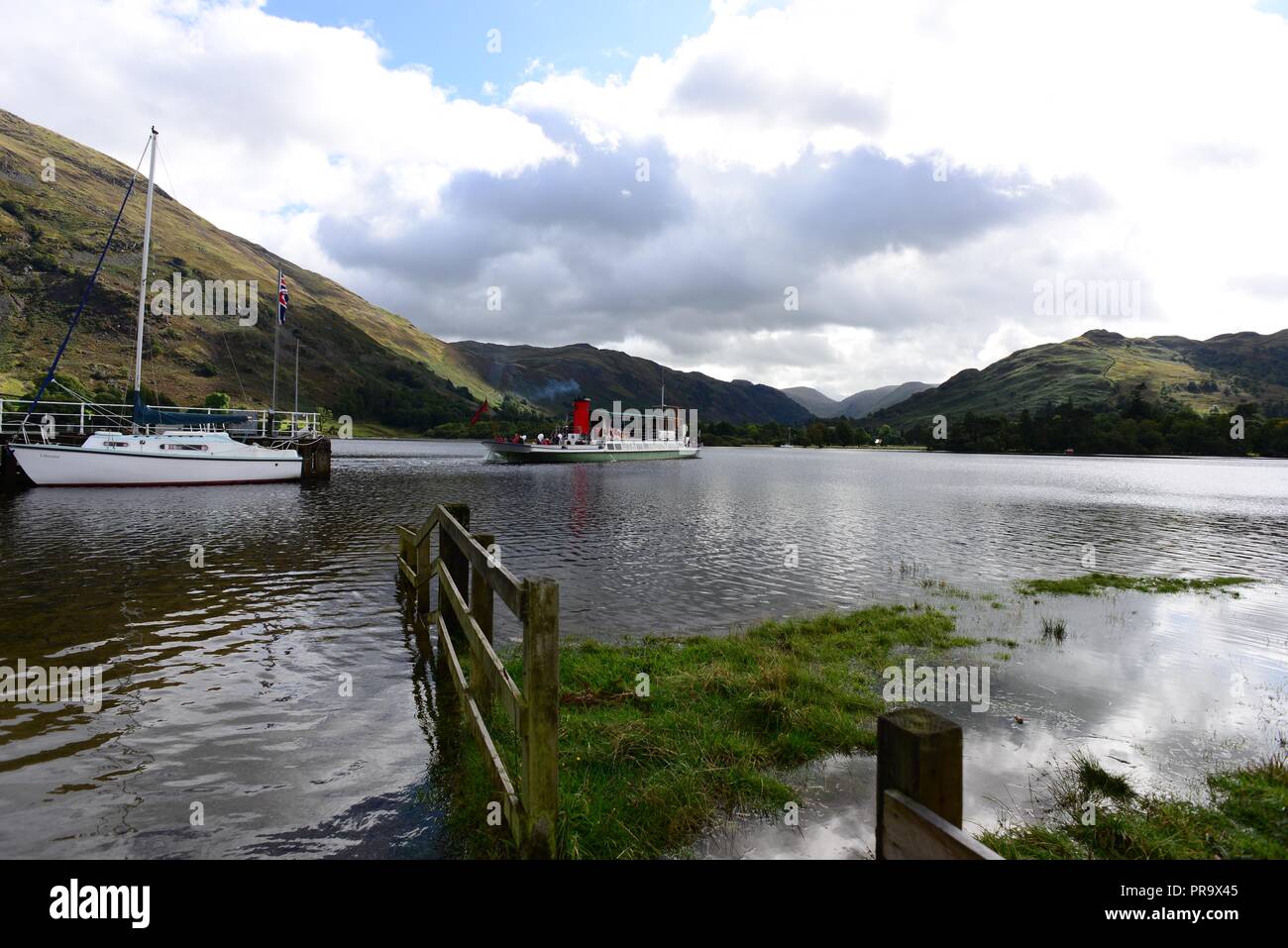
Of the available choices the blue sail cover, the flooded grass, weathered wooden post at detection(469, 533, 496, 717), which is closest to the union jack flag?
the blue sail cover

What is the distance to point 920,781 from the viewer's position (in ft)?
9.62

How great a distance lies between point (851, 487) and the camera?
62.2 m

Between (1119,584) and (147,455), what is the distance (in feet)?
172

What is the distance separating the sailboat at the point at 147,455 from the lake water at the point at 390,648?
448 cm

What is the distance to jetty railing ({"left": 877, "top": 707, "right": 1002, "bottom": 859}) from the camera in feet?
9.29

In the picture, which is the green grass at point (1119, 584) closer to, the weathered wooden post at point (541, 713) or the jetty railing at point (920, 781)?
the weathered wooden post at point (541, 713)

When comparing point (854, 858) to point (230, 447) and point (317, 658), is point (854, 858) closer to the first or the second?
point (317, 658)

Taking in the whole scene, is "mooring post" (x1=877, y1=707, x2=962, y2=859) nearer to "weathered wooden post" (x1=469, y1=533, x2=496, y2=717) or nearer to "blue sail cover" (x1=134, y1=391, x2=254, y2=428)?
"weathered wooden post" (x1=469, y1=533, x2=496, y2=717)

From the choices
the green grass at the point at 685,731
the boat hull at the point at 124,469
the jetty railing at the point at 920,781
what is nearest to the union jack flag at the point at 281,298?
the boat hull at the point at 124,469

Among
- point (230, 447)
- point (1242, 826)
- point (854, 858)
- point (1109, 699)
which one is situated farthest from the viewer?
point (230, 447)

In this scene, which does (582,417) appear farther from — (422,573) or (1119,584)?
(422,573)

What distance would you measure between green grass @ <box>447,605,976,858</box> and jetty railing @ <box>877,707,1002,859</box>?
3206 millimetres
